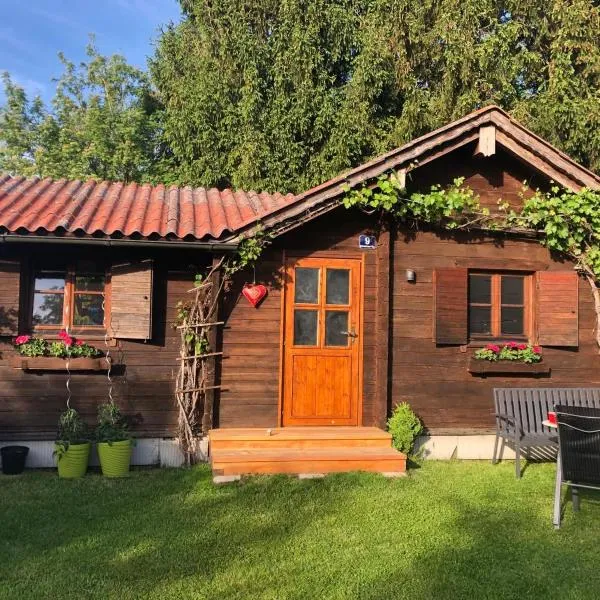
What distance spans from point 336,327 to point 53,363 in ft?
10.5

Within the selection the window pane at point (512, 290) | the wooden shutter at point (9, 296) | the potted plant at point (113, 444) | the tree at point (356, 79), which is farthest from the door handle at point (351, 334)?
the tree at point (356, 79)

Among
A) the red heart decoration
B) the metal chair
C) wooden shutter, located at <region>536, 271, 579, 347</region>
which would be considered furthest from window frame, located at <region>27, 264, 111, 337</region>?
wooden shutter, located at <region>536, 271, 579, 347</region>

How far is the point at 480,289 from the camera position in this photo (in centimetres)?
747

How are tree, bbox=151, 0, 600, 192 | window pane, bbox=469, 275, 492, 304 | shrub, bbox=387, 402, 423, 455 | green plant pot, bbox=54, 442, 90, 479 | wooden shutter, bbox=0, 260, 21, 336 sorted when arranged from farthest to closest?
tree, bbox=151, 0, 600, 192
window pane, bbox=469, 275, 492, 304
shrub, bbox=387, 402, 423, 455
wooden shutter, bbox=0, 260, 21, 336
green plant pot, bbox=54, 442, 90, 479

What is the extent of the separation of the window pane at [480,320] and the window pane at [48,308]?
16.2 ft

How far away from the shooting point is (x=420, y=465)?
6.71 m

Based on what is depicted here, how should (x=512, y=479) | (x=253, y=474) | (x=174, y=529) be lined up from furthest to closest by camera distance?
(x=512, y=479), (x=253, y=474), (x=174, y=529)

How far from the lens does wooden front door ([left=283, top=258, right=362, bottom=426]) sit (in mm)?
6941

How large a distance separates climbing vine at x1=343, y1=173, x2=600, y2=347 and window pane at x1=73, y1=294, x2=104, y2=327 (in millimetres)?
3204

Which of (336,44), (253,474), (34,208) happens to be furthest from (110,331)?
(336,44)

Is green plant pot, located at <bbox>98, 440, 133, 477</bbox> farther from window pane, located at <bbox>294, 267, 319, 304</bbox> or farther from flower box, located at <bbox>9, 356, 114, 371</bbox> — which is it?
window pane, located at <bbox>294, 267, 319, 304</bbox>

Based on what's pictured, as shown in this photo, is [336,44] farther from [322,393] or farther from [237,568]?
[237,568]

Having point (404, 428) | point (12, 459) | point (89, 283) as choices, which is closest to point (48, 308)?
point (89, 283)

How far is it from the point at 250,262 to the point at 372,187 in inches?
65.0
